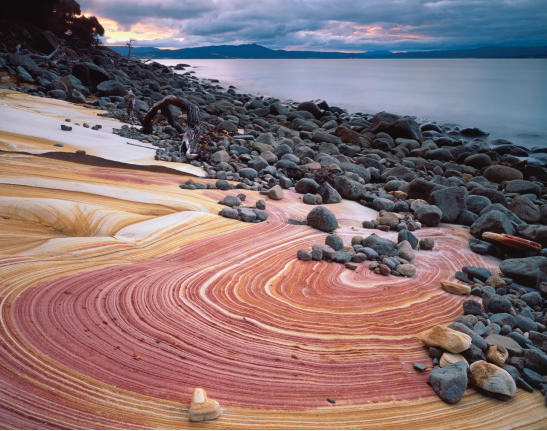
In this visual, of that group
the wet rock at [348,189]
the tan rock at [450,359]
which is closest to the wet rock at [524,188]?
the wet rock at [348,189]

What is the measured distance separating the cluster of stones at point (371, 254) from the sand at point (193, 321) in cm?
10

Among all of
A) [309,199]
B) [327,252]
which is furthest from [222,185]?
[327,252]

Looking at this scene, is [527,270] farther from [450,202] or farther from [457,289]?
[450,202]

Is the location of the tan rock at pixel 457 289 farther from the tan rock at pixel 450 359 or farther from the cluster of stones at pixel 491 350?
the tan rock at pixel 450 359

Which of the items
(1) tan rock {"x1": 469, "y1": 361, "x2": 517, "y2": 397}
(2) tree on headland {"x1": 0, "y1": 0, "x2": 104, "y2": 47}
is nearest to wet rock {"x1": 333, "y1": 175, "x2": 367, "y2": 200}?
(1) tan rock {"x1": 469, "y1": 361, "x2": 517, "y2": 397}

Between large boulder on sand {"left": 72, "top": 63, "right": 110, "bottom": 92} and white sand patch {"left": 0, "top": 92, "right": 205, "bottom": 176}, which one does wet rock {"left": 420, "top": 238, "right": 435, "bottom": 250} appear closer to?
white sand patch {"left": 0, "top": 92, "right": 205, "bottom": 176}

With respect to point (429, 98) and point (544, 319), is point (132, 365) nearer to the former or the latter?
point (544, 319)

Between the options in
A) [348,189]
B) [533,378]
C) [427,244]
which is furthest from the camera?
[348,189]

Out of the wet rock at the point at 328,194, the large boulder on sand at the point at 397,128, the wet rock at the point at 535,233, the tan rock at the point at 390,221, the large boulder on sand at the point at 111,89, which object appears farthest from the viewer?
the large boulder on sand at the point at 397,128

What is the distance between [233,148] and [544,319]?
16.8 ft

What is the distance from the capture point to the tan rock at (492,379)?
1.67 meters

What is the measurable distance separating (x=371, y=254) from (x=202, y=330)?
1.75 metres

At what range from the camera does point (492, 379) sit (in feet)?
5.53

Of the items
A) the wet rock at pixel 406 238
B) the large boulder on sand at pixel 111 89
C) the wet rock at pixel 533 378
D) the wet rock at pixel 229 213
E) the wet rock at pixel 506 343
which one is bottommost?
the wet rock at pixel 533 378
